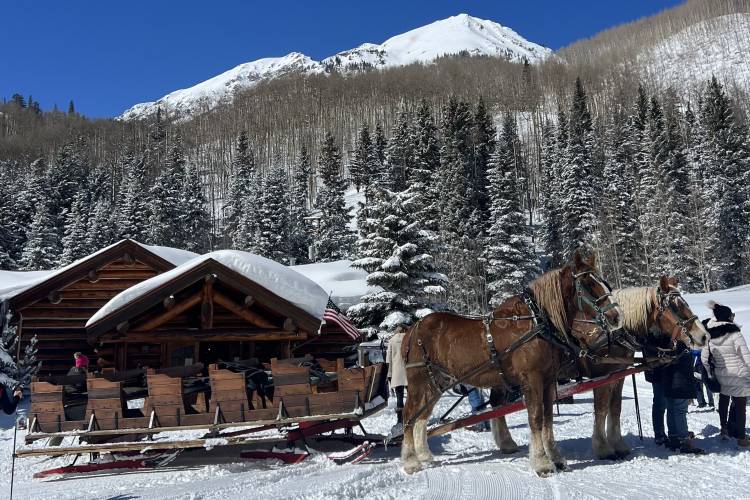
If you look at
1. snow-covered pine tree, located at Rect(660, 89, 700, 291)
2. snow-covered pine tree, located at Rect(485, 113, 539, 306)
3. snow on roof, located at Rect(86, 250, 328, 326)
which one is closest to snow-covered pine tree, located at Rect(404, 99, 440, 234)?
snow-covered pine tree, located at Rect(485, 113, 539, 306)

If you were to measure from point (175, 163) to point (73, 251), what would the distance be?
33671mm

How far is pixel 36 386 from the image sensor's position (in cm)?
777

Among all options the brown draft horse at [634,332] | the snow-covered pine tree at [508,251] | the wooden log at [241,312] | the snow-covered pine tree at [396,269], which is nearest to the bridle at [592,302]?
the brown draft horse at [634,332]

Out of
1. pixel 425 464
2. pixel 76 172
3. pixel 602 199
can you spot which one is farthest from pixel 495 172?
pixel 76 172

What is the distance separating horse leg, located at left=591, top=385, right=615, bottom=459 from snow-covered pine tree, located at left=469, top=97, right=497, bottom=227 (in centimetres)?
4461

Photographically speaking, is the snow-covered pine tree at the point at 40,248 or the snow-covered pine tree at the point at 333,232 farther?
the snow-covered pine tree at the point at 333,232

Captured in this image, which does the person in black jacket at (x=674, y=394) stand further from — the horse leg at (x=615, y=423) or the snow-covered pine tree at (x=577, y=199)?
the snow-covered pine tree at (x=577, y=199)

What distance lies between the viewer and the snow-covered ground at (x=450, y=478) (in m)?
5.45

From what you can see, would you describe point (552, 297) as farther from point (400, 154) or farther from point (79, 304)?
point (400, 154)

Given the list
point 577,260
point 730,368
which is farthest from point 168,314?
point 730,368

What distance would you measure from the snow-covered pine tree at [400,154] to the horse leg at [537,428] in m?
58.7

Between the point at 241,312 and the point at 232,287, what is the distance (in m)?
0.60

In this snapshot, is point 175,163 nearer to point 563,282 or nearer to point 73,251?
point 73,251

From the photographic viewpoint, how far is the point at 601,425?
22.6ft
